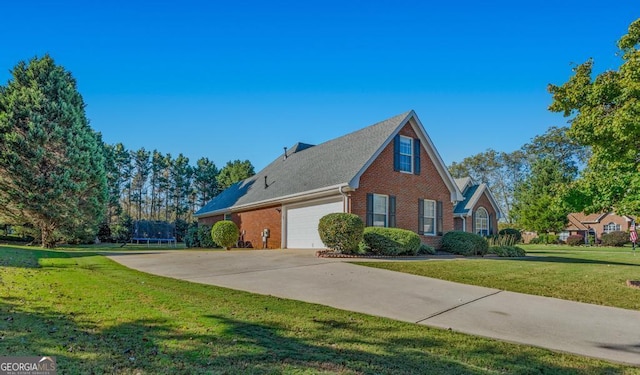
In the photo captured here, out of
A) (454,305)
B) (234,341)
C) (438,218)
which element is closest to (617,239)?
(438,218)

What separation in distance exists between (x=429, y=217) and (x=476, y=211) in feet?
31.6

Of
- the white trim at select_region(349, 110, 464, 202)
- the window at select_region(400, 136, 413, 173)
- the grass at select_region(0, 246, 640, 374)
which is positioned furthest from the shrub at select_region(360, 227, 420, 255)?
the grass at select_region(0, 246, 640, 374)

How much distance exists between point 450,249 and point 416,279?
9743 mm

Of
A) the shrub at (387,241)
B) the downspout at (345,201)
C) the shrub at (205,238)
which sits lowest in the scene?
the shrub at (205,238)

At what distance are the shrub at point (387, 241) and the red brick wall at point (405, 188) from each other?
5.16 ft

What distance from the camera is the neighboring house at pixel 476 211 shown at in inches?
1051

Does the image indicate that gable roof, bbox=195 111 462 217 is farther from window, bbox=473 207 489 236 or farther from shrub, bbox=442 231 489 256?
window, bbox=473 207 489 236

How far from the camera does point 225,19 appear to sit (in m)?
14.6

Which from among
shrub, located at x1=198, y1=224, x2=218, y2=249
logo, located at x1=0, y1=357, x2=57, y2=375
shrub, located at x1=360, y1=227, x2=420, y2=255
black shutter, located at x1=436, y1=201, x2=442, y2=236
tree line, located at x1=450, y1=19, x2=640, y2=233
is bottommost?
shrub, located at x1=198, y1=224, x2=218, y2=249

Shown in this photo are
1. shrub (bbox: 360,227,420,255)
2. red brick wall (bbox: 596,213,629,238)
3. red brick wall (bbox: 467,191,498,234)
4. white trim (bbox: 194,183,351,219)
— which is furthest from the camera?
red brick wall (bbox: 596,213,629,238)

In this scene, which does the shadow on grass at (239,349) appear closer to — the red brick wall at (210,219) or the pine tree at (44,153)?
the pine tree at (44,153)

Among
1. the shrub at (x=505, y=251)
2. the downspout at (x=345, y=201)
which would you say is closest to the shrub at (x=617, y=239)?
the shrub at (x=505, y=251)

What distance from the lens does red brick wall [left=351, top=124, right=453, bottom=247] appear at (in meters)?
17.1

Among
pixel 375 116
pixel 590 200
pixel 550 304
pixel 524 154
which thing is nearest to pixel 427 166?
pixel 375 116
